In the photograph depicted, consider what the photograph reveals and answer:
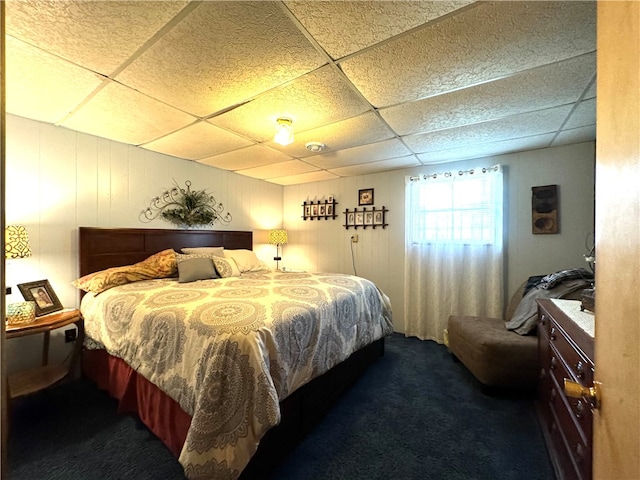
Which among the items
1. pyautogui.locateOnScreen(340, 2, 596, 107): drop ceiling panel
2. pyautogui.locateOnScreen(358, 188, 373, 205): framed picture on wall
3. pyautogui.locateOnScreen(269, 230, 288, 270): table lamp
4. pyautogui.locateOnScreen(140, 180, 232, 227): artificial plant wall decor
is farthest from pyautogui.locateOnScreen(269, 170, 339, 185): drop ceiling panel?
pyautogui.locateOnScreen(340, 2, 596, 107): drop ceiling panel

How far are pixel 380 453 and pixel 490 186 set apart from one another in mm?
2852

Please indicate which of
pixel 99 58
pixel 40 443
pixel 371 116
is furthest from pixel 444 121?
pixel 40 443

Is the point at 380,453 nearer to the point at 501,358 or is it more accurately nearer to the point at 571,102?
the point at 501,358

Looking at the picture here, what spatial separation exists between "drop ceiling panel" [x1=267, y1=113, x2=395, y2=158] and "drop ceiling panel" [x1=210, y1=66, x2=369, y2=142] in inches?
4.2

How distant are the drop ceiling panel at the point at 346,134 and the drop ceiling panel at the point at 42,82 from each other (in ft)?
4.74

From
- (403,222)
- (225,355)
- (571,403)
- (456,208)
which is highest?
(456,208)

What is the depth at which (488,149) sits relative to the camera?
2805 mm

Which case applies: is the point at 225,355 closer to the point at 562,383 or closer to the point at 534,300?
the point at 562,383

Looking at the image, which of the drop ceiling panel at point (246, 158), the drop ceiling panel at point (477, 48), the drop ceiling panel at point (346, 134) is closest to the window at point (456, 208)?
the drop ceiling panel at point (346, 134)

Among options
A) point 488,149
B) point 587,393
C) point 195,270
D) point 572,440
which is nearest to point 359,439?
point 572,440

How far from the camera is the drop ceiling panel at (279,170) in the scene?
134 inches

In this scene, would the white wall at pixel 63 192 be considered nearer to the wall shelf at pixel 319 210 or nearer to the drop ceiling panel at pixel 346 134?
the drop ceiling panel at pixel 346 134

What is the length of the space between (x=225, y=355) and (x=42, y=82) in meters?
2.07

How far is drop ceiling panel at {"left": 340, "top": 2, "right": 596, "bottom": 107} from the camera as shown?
1132 millimetres
